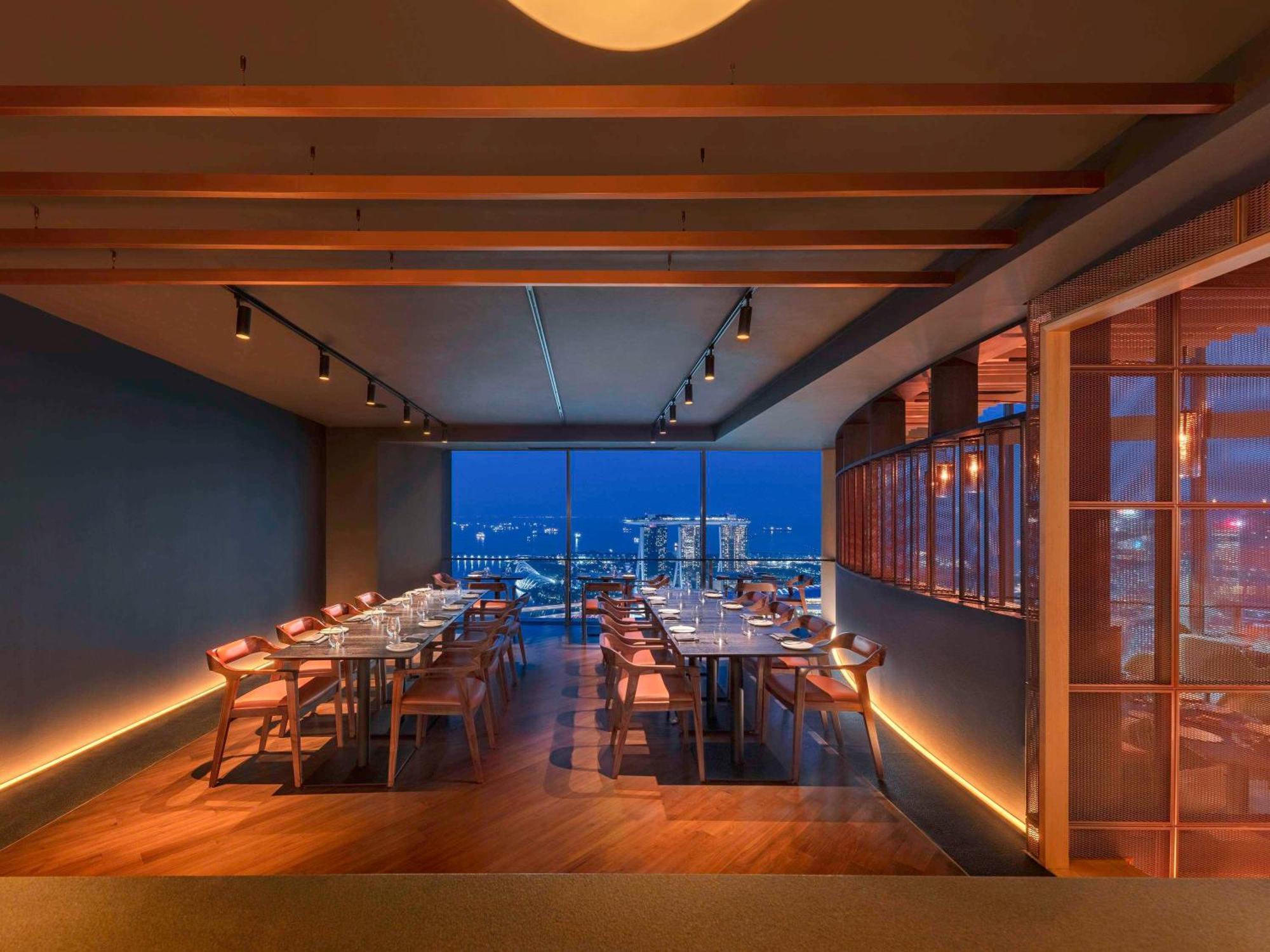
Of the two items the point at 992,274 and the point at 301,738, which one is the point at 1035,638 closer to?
the point at 992,274

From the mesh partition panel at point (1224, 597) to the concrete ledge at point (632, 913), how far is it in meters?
1.60

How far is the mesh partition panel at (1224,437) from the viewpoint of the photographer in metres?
2.96

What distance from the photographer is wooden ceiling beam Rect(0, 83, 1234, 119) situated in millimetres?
1786

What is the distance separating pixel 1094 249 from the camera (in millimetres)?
2729

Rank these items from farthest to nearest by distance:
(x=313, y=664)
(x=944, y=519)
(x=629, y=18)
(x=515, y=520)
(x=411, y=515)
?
1. (x=515, y=520)
2. (x=411, y=515)
3. (x=313, y=664)
4. (x=944, y=519)
5. (x=629, y=18)

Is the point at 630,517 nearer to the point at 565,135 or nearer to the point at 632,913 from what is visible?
the point at 565,135

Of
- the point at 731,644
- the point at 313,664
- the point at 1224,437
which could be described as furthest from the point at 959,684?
the point at 313,664

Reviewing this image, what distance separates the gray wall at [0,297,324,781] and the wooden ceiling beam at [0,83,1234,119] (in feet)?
11.1

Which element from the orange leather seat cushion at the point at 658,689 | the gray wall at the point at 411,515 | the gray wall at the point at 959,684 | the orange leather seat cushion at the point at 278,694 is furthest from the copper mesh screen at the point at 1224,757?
the gray wall at the point at 411,515

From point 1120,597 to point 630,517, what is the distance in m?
7.93

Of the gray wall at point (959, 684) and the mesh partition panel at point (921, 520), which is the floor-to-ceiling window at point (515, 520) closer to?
the gray wall at point (959, 684)

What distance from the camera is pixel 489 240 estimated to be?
2.85m

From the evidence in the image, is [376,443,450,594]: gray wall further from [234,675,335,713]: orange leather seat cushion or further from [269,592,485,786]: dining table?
[234,675,335,713]: orange leather seat cushion

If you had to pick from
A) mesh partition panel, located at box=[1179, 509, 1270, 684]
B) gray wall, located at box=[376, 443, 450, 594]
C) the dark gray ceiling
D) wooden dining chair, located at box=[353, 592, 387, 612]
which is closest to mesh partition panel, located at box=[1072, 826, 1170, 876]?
mesh partition panel, located at box=[1179, 509, 1270, 684]
